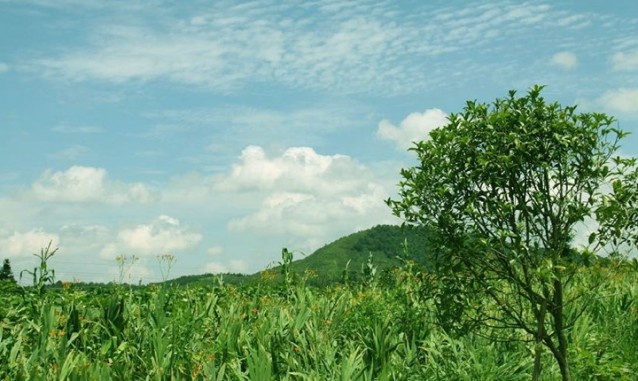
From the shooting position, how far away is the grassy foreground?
5.75m

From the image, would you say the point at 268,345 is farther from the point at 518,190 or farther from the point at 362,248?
the point at 362,248

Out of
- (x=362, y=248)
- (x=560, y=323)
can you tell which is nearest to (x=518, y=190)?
(x=560, y=323)

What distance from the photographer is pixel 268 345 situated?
655cm

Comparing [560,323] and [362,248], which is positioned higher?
[362,248]

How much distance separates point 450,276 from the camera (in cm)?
597

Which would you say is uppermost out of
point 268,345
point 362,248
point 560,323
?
point 362,248

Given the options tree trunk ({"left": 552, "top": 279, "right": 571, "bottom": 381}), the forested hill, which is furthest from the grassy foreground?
the forested hill

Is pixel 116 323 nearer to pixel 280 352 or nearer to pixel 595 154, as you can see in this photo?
pixel 280 352

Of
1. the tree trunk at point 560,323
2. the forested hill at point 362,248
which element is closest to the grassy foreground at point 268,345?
the tree trunk at point 560,323

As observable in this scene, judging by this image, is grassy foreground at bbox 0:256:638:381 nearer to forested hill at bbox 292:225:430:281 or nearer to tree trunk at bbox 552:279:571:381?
tree trunk at bbox 552:279:571:381

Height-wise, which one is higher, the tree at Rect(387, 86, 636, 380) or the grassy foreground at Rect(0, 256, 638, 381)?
the tree at Rect(387, 86, 636, 380)

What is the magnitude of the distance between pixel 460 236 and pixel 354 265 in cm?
2648

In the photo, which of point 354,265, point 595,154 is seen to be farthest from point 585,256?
point 354,265

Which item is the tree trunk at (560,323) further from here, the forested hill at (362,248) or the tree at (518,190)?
the forested hill at (362,248)
